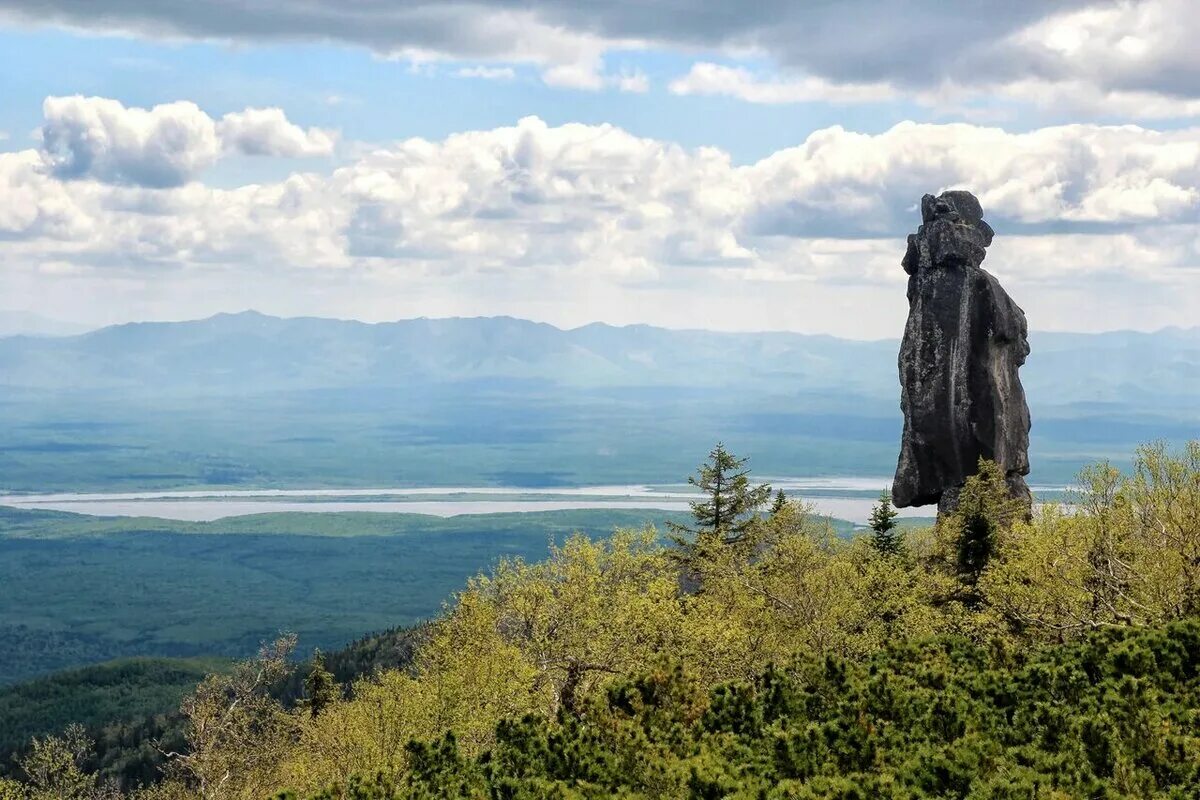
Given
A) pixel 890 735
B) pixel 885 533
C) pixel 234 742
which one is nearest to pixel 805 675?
pixel 890 735

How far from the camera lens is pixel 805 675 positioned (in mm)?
34844

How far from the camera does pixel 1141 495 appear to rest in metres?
48.5

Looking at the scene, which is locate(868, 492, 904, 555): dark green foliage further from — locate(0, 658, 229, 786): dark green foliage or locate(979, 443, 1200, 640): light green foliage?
locate(0, 658, 229, 786): dark green foliage

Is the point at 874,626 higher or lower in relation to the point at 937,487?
lower

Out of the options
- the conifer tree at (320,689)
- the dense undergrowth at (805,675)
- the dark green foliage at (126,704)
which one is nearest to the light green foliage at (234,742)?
the dense undergrowth at (805,675)

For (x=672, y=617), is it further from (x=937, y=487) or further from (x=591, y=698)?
(x=937, y=487)

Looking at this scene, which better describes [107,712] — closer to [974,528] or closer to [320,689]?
[320,689]

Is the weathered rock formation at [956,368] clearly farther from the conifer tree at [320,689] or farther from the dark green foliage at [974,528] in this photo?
the conifer tree at [320,689]

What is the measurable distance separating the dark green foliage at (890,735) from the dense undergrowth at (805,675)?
71mm

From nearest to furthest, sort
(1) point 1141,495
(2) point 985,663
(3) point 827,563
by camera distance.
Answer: (2) point 985,663
(1) point 1141,495
(3) point 827,563

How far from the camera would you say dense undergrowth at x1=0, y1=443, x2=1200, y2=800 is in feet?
86.8

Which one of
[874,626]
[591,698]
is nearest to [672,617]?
[874,626]

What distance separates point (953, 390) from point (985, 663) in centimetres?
4722

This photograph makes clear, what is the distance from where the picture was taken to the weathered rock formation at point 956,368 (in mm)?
79688
